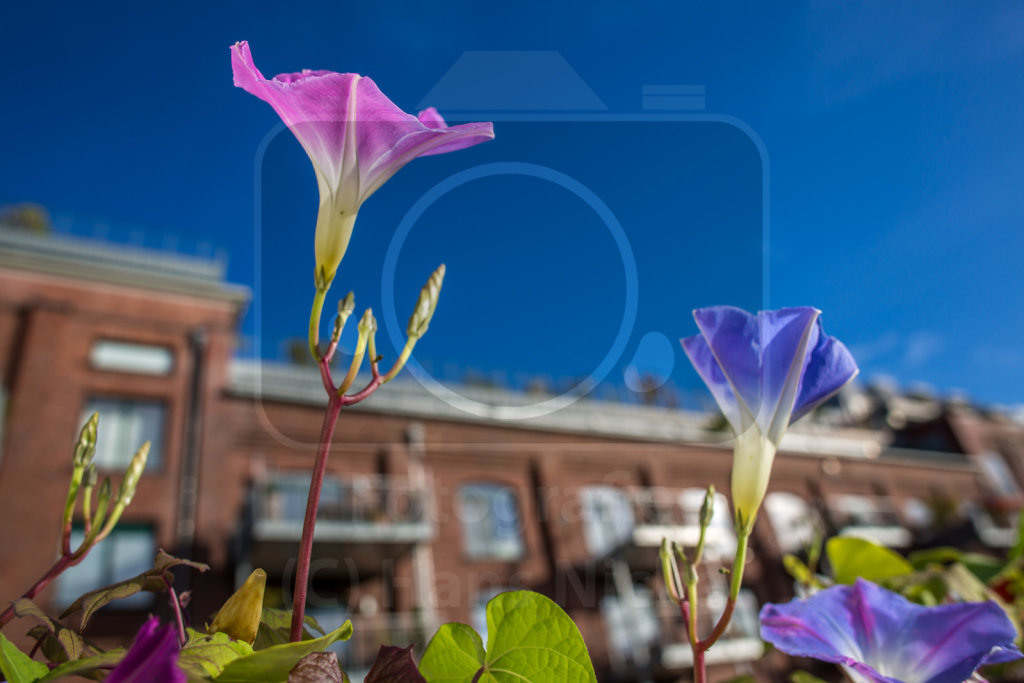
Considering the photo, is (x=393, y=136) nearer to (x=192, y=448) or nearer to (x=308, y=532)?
(x=308, y=532)

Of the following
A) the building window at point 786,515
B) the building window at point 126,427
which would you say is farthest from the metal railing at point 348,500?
the building window at point 786,515

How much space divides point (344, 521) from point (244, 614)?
8969 millimetres

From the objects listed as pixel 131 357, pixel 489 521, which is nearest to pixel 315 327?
pixel 131 357

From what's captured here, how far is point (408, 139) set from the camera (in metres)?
0.33

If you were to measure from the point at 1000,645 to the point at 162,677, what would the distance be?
0.40 meters

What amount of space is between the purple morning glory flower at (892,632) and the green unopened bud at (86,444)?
0.35 meters

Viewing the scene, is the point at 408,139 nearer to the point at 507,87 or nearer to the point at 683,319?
the point at 683,319

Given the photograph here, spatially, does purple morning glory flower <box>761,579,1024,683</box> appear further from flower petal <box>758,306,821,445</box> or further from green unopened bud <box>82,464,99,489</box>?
green unopened bud <box>82,464,99,489</box>

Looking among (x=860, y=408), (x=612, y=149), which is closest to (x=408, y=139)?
(x=612, y=149)

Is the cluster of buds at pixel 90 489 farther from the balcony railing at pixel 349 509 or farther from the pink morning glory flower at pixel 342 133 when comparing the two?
the balcony railing at pixel 349 509

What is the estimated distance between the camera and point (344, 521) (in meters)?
8.74

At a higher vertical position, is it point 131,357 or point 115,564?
point 131,357

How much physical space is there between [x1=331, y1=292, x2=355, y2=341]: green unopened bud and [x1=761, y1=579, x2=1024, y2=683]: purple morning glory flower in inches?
10.4

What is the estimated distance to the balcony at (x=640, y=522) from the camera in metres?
10.7
